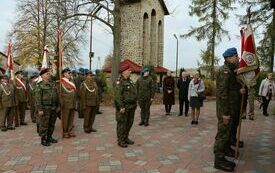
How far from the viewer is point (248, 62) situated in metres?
7.64

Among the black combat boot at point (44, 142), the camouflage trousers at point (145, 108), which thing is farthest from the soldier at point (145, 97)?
the black combat boot at point (44, 142)

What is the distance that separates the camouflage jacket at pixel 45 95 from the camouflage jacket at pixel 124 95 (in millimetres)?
1733

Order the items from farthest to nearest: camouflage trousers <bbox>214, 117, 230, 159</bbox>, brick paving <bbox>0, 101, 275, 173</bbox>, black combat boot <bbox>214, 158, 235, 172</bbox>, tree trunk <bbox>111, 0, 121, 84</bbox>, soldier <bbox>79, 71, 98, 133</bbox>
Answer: tree trunk <bbox>111, 0, 121, 84</bbox> < soldier <bbox>79, 71, 98, 133</bbox> < brick paving <bbox>0, 101, 275, 173</bbox> < camouflage trousers <bbox>214, 117, 230, 159</bbox> < black combat boot <bbox>214, 158, 235, 172</bbox>

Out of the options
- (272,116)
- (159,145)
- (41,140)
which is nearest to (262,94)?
(272,116)

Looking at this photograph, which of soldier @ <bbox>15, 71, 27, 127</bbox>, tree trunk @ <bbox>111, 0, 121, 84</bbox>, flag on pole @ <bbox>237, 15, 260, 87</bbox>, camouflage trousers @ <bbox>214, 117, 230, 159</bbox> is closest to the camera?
camouflage trousers @ <bbox>214, 117, 230, 159</bbox>

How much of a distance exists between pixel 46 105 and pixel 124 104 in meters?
2.05

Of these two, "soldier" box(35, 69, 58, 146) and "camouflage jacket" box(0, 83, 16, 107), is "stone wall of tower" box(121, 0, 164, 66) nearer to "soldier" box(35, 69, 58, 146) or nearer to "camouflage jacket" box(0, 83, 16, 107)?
"camouflage jacket" box(0, 83, 16, 107)

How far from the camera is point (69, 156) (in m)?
8.13

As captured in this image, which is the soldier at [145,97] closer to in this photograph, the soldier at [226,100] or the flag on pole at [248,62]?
the flag on pole at [248,62]

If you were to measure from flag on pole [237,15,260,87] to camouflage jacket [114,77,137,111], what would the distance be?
2807 mm

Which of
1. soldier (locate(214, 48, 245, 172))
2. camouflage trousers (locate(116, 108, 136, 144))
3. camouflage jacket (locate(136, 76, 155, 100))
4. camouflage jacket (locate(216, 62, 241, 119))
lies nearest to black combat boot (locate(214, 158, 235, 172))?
soldier (locate(214, 48, 245, 172))

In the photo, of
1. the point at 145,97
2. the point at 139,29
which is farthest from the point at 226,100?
the point at 139,29

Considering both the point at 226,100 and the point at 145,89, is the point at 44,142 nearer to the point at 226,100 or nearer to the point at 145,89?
the point at 145,89

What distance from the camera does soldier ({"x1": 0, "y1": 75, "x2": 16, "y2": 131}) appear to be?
11.7 m
